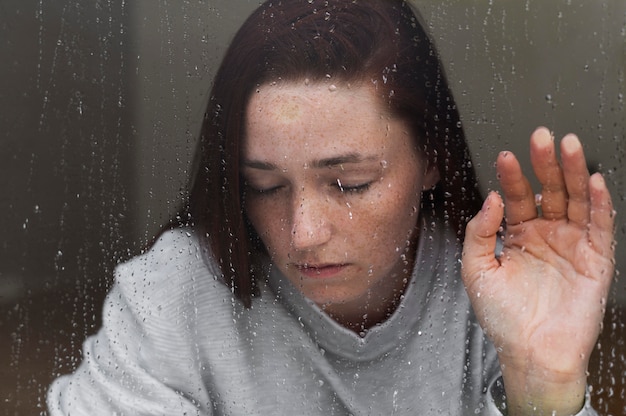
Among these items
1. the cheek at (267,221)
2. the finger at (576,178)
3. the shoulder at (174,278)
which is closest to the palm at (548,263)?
the finger at (576,178)

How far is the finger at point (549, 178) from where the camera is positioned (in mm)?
1033

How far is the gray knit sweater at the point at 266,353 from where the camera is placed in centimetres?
118

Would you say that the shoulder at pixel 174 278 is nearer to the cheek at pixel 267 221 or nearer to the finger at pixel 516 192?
the cheek at pixel 267 221

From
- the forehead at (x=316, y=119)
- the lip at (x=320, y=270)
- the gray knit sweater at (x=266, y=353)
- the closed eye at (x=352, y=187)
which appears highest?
the forehead at (x=316, y=119)

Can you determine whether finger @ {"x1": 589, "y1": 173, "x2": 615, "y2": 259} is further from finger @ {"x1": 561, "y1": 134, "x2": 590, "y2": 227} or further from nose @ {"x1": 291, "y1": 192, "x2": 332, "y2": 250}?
nose @ {"x1": 291, "y1": 192, "x2": 332, "y2": 250}

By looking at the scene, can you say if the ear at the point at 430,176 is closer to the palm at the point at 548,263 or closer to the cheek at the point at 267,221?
the palm at the point at 548,263

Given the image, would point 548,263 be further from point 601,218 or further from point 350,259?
point 350,259

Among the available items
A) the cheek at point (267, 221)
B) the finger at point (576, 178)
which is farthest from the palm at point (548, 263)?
the cheek at point (267, 221)

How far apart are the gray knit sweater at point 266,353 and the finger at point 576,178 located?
0.20 m

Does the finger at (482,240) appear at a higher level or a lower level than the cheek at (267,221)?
lower

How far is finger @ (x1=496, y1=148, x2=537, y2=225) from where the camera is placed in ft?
3.47

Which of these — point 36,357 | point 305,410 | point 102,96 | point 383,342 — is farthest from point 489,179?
→ point 36,357

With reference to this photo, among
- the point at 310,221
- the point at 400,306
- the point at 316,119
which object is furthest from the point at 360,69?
the point at 400,306

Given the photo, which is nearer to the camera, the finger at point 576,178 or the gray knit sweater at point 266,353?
the finger at point 576,178
